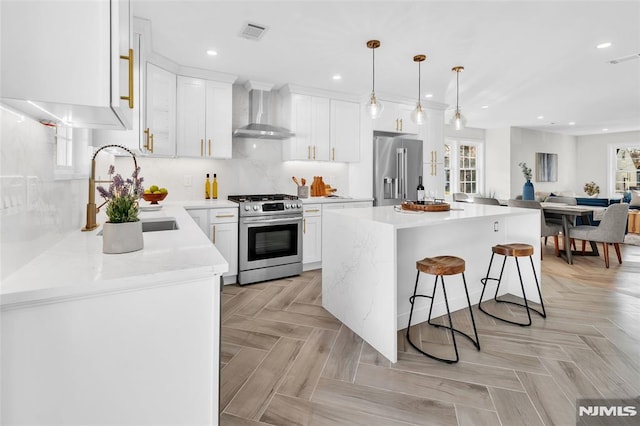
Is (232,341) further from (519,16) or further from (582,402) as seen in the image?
(519,16)

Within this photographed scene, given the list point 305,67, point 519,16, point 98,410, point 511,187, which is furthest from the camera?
point 511,187

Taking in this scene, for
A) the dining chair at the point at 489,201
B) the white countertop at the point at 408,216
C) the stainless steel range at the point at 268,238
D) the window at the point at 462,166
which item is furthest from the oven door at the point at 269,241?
the window at the point at 462,166

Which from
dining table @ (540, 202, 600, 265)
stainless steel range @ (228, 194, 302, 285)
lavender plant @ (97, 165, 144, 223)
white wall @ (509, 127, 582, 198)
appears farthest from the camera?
white wall @ (509, 127, 582, 198)

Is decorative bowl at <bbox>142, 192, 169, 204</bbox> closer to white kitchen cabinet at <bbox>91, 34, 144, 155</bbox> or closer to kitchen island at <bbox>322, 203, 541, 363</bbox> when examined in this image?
white kitchen cabinet at <bbox>91, 34, 144, 155</bbox>

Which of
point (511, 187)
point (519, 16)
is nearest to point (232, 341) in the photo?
point (519, 16)

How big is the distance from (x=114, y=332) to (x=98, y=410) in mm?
238

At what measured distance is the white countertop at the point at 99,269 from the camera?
913 millimetres

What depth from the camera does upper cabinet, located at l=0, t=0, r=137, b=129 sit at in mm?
873

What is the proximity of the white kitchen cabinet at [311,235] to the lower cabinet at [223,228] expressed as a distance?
2.81 ft

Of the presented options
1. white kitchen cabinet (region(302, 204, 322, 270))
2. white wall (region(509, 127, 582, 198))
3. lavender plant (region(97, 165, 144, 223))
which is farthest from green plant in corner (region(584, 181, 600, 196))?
lavender plant (region(97, 165, 144, 223))

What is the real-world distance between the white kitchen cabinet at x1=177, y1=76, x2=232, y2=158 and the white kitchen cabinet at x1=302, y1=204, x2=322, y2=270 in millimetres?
1185

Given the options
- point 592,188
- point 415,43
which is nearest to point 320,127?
point 415,43

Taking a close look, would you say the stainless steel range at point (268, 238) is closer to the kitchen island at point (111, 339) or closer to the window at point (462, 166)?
the kitchen island at point (111, 339)

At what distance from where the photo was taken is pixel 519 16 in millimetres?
2678
